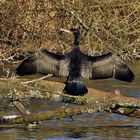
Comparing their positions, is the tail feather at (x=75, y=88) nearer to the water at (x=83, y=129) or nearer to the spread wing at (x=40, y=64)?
the spread wing at (x=40, y=64)

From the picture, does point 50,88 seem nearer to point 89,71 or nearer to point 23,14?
point 89,71

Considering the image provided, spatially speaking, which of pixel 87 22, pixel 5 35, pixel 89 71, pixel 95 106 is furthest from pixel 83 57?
pixel 5 35

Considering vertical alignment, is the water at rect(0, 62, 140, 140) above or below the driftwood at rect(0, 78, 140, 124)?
below

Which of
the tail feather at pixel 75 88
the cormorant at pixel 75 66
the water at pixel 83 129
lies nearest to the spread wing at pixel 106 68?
the cormorant at pixel 75 66

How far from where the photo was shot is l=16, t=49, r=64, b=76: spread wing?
7984 millimetres

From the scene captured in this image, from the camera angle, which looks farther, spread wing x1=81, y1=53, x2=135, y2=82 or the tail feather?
spread wing x1=81, y1=53, x2=135, y2=82

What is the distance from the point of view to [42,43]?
47.9ft

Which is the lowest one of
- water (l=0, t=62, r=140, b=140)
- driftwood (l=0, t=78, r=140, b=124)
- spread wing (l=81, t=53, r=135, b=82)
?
water (l=0, t=62, r=140, b=140)

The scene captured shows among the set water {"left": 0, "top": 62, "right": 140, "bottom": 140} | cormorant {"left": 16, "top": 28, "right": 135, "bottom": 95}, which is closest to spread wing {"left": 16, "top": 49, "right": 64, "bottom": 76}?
cormorant {"left": 16, "top": 28, "right": 135, "bottom": 95}

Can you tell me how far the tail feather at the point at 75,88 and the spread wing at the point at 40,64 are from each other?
36 cm

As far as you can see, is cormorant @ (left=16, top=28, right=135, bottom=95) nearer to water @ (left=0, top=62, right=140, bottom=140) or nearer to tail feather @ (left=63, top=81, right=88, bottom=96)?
tail feather @ (left=63, top=81, right=88, bottom=96)

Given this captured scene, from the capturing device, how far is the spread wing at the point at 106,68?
8031mm

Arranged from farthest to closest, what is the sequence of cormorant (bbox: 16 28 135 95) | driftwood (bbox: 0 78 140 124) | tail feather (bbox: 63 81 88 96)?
1. cormorant (bbox: 16 28 135 95)
2. tail feather (bbox: 63 81 88 96)
3. driftwood (bbox: 0 78 140 124)

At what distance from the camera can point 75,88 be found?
7.66 metres
